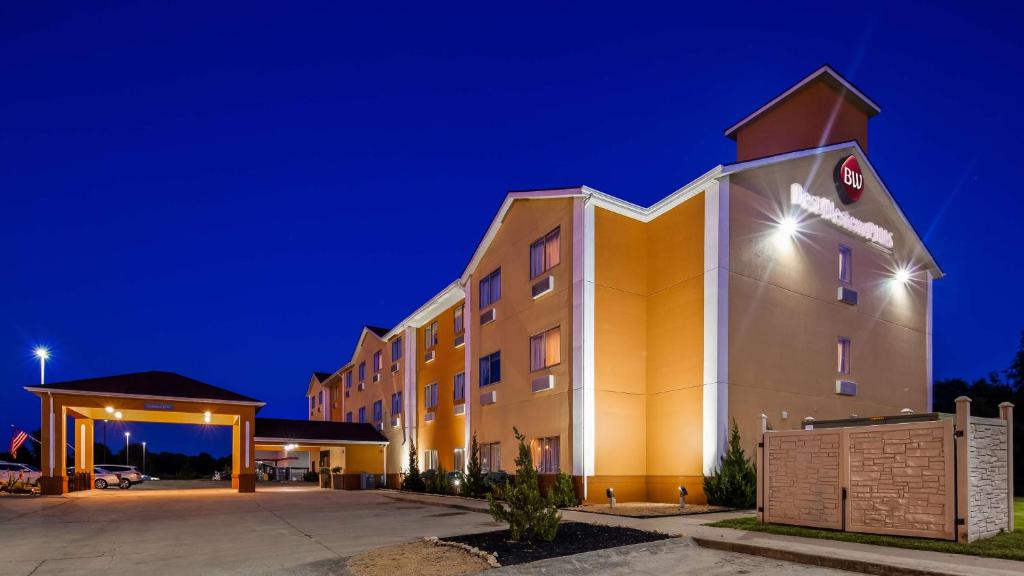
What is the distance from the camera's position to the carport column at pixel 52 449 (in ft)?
98.0

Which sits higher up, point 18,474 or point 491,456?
point 491,456

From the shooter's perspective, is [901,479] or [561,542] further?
[901,479]

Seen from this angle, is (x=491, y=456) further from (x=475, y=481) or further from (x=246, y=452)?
(x=246, y=452)

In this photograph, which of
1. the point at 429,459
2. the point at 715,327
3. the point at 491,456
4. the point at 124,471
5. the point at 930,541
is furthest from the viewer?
the point at 124,471

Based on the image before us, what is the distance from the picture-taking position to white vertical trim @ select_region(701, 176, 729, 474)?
19016mm

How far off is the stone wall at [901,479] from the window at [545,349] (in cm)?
1120

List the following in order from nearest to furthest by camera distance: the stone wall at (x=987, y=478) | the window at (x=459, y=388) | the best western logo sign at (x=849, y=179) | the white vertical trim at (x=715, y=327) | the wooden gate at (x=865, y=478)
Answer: the stone wall at (x=987, y=478)
the wooden gate at (x=865, y=478)
the white vertical trim at (x=715, y=327)
the best western logo sign at (x=849, y=179)
the window at (x=459, y=388)

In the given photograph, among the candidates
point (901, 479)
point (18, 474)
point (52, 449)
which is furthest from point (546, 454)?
point (18, 474)

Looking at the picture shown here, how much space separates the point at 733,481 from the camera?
1803cm

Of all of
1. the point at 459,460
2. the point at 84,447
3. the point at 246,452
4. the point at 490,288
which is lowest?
the point at 84,447

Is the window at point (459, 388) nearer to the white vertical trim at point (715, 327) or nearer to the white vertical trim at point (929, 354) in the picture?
the white vertical trim at point (715, 327)

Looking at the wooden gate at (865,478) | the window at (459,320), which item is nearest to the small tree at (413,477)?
the window at (459,320)

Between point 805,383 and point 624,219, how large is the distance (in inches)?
318

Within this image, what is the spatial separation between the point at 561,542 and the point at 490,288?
18.1 meters
